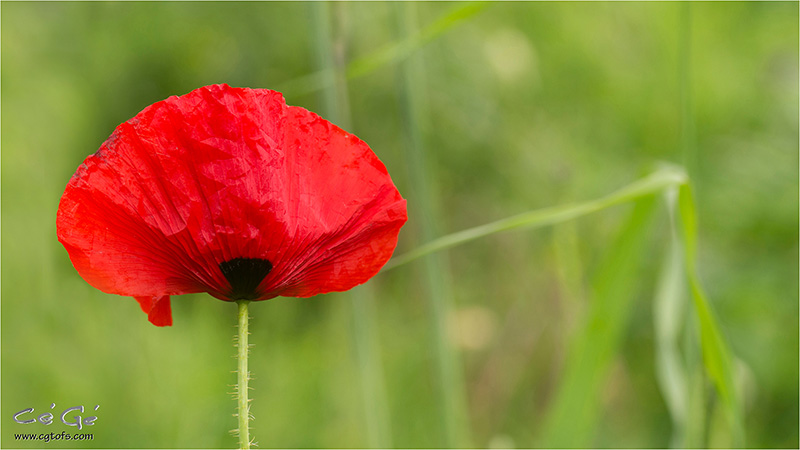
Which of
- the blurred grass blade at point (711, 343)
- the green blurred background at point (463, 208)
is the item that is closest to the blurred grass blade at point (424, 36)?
the blurred grass blade at point (711, 343)

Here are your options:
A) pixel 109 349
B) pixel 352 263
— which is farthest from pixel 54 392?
pixel 352 263

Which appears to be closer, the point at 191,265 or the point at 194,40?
the point at 191,265

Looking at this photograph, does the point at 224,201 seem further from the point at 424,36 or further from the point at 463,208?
the point at 463,208

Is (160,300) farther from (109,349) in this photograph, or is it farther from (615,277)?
(109,349)

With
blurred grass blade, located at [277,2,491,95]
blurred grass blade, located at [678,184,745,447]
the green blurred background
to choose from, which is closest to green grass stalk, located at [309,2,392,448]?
blurred grass blade, located at [277,2,491,95]

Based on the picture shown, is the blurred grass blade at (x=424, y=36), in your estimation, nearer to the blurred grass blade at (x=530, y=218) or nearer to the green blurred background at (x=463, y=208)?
the blurred grass blade at (x=530, y=218)
